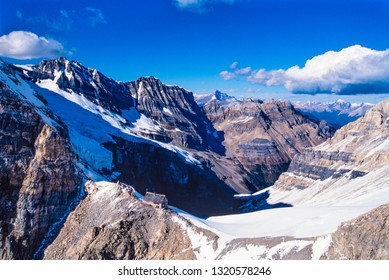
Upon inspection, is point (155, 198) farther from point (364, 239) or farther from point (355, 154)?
point (355, 154)

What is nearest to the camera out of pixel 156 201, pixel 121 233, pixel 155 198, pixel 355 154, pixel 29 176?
pixel 121 233

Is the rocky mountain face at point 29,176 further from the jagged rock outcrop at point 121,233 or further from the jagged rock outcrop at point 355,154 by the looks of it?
the jagged rock outcrop at point 355,154

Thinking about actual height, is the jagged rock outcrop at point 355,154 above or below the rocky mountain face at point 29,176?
below

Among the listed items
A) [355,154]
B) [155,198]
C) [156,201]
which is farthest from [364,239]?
[355,154]

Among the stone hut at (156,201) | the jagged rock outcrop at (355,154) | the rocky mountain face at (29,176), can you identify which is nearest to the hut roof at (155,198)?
the stone hut at (156,201)
